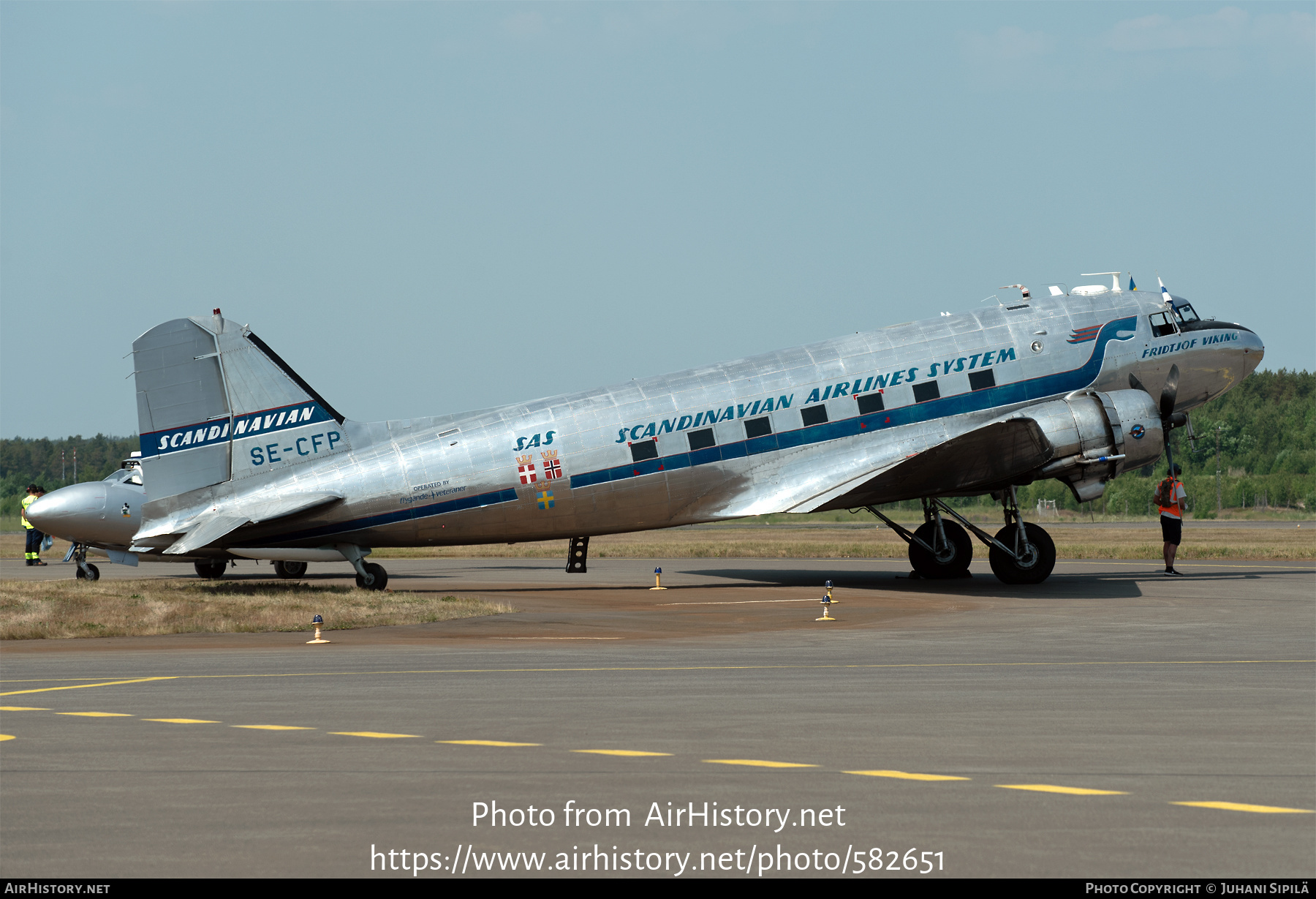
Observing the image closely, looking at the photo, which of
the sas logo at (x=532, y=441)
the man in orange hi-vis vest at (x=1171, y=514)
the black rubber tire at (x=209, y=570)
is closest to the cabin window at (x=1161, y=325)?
the man in orange hi-vis vest at (x=1171, y=514)

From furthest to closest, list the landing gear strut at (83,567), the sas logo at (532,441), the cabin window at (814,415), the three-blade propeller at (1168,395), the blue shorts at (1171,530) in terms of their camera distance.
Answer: the blue shorts at (1171,530) < the landing gear strut at (83,567) < the three-blade propeller at (1168,395) < the cabin window at (814,415) < the sas logo at (532,441)

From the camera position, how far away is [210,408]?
24828 mm

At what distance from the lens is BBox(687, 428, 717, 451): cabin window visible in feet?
89.8

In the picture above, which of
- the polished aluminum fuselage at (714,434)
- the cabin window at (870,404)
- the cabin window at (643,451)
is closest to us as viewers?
the polished aluminum fuselage at (714,434)

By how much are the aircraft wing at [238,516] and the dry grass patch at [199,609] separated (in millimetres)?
1023

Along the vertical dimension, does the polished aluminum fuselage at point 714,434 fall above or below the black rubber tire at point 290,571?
above

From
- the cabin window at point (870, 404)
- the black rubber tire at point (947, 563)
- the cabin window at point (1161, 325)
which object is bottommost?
the black rubber tire at point (947, 563)

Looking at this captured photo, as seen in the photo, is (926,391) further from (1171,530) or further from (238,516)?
(238,516)

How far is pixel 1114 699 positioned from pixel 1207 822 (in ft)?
17.2

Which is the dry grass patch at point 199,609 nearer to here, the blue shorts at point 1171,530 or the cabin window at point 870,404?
the cabin window at point 870,404

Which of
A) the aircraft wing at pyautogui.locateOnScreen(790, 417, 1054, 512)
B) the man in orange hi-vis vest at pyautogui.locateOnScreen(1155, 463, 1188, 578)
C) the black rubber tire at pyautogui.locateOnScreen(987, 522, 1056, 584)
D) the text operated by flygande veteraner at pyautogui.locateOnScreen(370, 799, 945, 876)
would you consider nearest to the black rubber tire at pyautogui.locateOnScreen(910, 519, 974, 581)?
the black rubber tire at pyautogui.locateOnScreen(987, 522, 1056, 584)

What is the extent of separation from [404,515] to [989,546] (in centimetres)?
1308

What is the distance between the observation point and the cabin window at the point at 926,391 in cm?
2819

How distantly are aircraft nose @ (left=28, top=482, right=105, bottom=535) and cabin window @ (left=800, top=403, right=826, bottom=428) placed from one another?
52.7 ft
